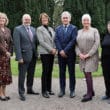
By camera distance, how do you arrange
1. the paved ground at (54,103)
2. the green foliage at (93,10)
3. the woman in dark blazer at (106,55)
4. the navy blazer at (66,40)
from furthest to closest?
1. the green foliage at (93,10)
2. the navy blazer at (66,40)
3. the woman in dark blazer at (106,55)
4. the paved ground at (54,103)

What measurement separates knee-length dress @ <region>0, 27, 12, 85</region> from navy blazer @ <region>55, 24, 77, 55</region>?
1.09 meters

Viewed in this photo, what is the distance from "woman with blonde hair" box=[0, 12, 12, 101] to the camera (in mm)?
9367

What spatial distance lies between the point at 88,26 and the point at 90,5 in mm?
18658

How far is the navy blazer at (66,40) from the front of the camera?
961cm

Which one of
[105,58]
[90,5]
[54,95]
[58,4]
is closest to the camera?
[105,58]

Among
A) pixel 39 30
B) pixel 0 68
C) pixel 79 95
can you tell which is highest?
pixel 39 30

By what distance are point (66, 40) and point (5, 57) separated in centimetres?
141

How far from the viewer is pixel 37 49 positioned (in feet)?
33.3

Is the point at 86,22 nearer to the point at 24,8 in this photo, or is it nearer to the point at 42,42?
the point at 42,42

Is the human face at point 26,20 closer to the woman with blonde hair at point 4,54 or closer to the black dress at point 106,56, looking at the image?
the woman with blonde hair at point 4,54

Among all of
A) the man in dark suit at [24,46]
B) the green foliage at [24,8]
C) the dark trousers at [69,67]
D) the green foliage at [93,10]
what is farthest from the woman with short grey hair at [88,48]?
the green foliage at [24,8]

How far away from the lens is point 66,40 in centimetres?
968

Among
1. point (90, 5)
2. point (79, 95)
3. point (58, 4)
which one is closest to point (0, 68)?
point (79, 95)

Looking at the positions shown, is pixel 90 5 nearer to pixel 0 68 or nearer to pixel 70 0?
pixel 70 0
